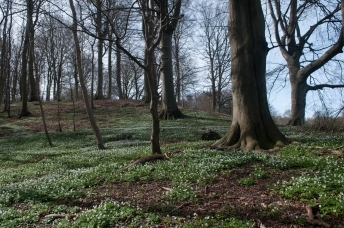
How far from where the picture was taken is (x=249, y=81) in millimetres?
12109

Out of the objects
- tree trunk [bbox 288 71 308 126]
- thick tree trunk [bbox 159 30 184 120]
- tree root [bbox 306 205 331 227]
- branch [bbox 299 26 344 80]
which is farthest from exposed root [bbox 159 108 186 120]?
tree root [bbox 306 205 331 227]

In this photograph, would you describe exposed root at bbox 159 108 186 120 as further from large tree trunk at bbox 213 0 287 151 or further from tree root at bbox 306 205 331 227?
tree root at bbox 306 205 331 227

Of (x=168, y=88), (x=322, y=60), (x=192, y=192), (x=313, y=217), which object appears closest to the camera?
(x=313, y=217)

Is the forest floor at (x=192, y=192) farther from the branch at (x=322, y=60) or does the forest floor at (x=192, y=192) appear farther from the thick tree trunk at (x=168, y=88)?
the thick tree trunk at (x=168, y=88)

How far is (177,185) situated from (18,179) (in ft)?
22.0

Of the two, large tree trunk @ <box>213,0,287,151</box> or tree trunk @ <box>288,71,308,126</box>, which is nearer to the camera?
large tree trunk @ <box>213,0,287,151</box>

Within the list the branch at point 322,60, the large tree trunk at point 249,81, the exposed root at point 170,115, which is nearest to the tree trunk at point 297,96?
the branch at point 322,60

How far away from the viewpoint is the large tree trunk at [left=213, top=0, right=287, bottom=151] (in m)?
11.9

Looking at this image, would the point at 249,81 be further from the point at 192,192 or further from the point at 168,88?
the point at 168,88

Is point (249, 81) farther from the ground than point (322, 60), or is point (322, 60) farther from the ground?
point (322, 60)

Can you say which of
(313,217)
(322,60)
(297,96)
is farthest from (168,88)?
(313,217)

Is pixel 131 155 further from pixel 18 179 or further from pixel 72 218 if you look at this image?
pixel 72 218

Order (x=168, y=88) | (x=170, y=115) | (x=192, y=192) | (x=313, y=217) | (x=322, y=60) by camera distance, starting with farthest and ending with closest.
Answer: (x=170, y=115) → (x=168, y=88) → (x=322, y=60) → (x=192, y=192) → (x=313, y=217)

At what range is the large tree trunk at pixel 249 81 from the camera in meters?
11.9
